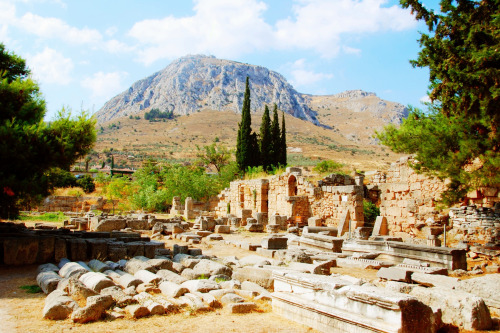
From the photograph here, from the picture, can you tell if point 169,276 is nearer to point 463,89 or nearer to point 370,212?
point 463,89

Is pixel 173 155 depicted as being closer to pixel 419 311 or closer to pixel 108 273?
pixel 108 273

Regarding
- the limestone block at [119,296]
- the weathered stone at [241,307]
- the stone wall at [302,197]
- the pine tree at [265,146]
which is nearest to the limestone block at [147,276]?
the limestone block at [119,296]

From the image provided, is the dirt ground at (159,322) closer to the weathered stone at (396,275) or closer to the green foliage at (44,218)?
the weathered stone at (396,275)

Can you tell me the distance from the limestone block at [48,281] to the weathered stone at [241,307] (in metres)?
3.41

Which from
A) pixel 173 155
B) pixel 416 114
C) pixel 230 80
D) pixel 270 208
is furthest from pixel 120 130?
pixel 416 114

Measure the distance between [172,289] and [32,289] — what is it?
2823 mm

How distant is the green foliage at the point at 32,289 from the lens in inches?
277

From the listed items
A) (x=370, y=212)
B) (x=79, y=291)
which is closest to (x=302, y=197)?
(x=370, y=212)

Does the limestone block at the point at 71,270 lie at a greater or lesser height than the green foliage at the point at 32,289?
greater

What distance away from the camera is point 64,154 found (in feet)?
33.8

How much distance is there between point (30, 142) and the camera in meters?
9.75

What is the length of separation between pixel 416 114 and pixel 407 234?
5.03m

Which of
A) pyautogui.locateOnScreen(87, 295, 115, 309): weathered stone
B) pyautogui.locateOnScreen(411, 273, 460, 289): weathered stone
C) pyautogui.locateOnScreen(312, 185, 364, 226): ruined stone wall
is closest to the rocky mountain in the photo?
pyautogui.locateOnScreen(312, 185, 364, 226): ruined stone wall

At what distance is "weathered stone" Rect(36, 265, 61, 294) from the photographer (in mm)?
6815
